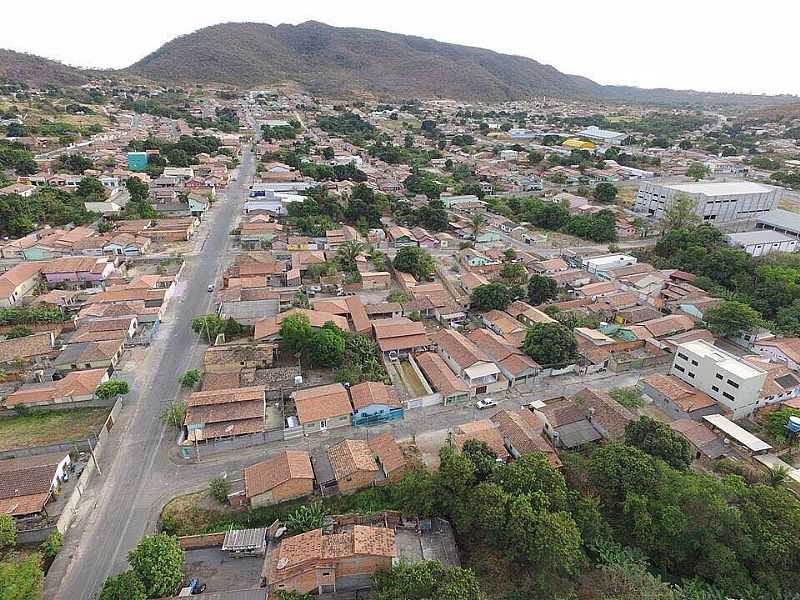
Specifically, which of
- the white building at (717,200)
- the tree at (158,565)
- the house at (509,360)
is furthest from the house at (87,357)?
the white building at (717,200)

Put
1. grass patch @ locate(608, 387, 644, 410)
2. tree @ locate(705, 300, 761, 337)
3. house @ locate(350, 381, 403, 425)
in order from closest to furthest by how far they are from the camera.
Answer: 1. house @ locate(350, 381, 403, 425)
2. grass patch @ locate(608, 387, 644, 410)
3. tree @ locate(705, 300, 761, 337)

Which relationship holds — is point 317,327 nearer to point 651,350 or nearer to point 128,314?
point 128,314

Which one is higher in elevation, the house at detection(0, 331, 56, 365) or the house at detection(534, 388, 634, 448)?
the house at detection(0, 331, 56, 365)

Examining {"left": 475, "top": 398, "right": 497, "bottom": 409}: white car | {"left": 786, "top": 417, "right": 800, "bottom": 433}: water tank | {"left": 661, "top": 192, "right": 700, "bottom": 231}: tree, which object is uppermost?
{"left": 661, "top": 192, "right": 700, "bottom": 231}: tree

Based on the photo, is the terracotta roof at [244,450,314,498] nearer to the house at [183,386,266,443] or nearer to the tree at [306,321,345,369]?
the house at [183,386,266,443]

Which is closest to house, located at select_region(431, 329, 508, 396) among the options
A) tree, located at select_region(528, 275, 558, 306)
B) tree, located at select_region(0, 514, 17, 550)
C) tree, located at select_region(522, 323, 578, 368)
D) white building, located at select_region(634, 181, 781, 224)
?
tree, located at select_region(522, 323, 578, 368)

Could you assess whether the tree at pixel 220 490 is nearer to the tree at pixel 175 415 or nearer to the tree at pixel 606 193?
the tree at pixel 175 415

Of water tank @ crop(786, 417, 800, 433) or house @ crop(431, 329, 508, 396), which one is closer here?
water tank @ crop(786, 417, 800, 433)

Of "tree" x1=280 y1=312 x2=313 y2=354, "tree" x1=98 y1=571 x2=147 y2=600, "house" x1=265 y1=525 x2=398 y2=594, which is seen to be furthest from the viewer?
"tree" x1=280 y1=312 x2=313 y2=354
